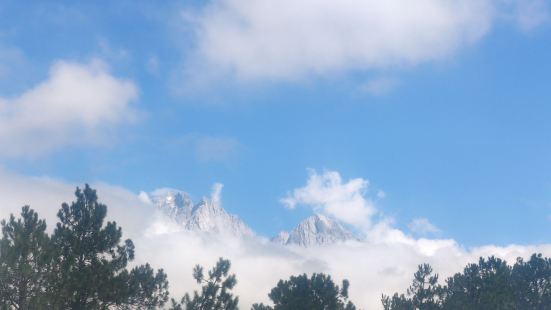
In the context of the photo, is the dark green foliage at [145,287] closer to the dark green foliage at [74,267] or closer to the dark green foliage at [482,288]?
the dark green foliage at [74,267]

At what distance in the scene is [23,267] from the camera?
1225 inches

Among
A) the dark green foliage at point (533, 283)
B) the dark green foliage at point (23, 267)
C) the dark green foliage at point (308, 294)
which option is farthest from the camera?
the dark green foliage at point (533, 283)

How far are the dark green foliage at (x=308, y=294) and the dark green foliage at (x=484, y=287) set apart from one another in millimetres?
10619

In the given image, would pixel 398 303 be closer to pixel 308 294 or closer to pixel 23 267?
Result: pixel 308 294

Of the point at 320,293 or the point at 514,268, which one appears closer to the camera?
the point at 320,293

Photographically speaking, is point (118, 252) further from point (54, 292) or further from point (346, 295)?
point (346, 295)

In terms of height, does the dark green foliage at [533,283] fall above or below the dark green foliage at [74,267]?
above

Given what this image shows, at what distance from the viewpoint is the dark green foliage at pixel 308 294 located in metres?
49.9

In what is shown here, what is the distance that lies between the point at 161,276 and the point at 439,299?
33628mm

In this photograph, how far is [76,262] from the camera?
113ft

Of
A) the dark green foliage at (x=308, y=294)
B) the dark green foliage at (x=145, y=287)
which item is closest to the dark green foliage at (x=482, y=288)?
the dark green foliage at (x=308, y=294)

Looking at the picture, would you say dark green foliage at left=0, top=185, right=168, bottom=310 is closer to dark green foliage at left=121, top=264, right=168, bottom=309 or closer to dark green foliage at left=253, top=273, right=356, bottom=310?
dark green foliage at left=121, top=264, right=168, bottom=309

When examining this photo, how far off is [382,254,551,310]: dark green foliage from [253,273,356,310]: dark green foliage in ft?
34.8

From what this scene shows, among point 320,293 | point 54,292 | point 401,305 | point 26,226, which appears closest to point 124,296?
point 54,292
